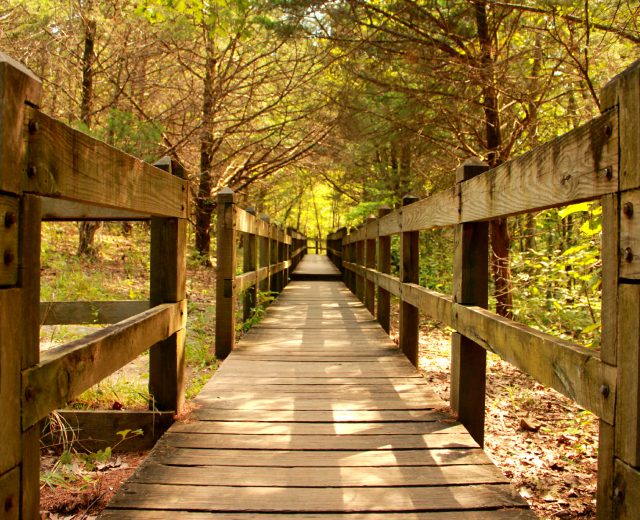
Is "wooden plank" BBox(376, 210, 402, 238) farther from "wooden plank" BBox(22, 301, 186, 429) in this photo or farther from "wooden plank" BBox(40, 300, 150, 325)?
"wooden plank" BBox(22, 301, 186, 429)

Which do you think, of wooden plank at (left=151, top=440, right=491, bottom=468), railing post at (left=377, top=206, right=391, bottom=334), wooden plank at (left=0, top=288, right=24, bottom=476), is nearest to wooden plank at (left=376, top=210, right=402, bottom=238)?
railing post at (left=377, top=206, right=391, bottom=334)

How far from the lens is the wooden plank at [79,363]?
142 cm

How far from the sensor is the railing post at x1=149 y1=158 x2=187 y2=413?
9.73ft

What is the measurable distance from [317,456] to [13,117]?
1869mm

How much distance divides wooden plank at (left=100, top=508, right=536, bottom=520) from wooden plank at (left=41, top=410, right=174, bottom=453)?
1048 millimetres

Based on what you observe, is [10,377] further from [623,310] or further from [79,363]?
[623,310]

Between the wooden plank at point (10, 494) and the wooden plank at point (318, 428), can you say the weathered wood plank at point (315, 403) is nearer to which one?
the wooden plank at point (318, 428)

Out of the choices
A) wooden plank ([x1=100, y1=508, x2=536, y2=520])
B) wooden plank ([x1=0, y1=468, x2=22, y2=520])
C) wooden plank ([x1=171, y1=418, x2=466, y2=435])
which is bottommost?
wooden plank ([x1=100, y1=508, x2=536, y2=520])

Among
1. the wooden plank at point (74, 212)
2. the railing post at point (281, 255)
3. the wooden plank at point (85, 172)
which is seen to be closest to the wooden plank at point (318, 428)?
the wooden plank at point (85, 172)

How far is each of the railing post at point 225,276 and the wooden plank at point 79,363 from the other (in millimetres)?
2147

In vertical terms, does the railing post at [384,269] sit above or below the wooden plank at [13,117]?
below

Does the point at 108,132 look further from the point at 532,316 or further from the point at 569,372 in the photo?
the point at 569,372

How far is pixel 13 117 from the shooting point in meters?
1.29

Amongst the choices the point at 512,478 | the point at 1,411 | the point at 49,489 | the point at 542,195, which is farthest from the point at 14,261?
the point at 512,478
